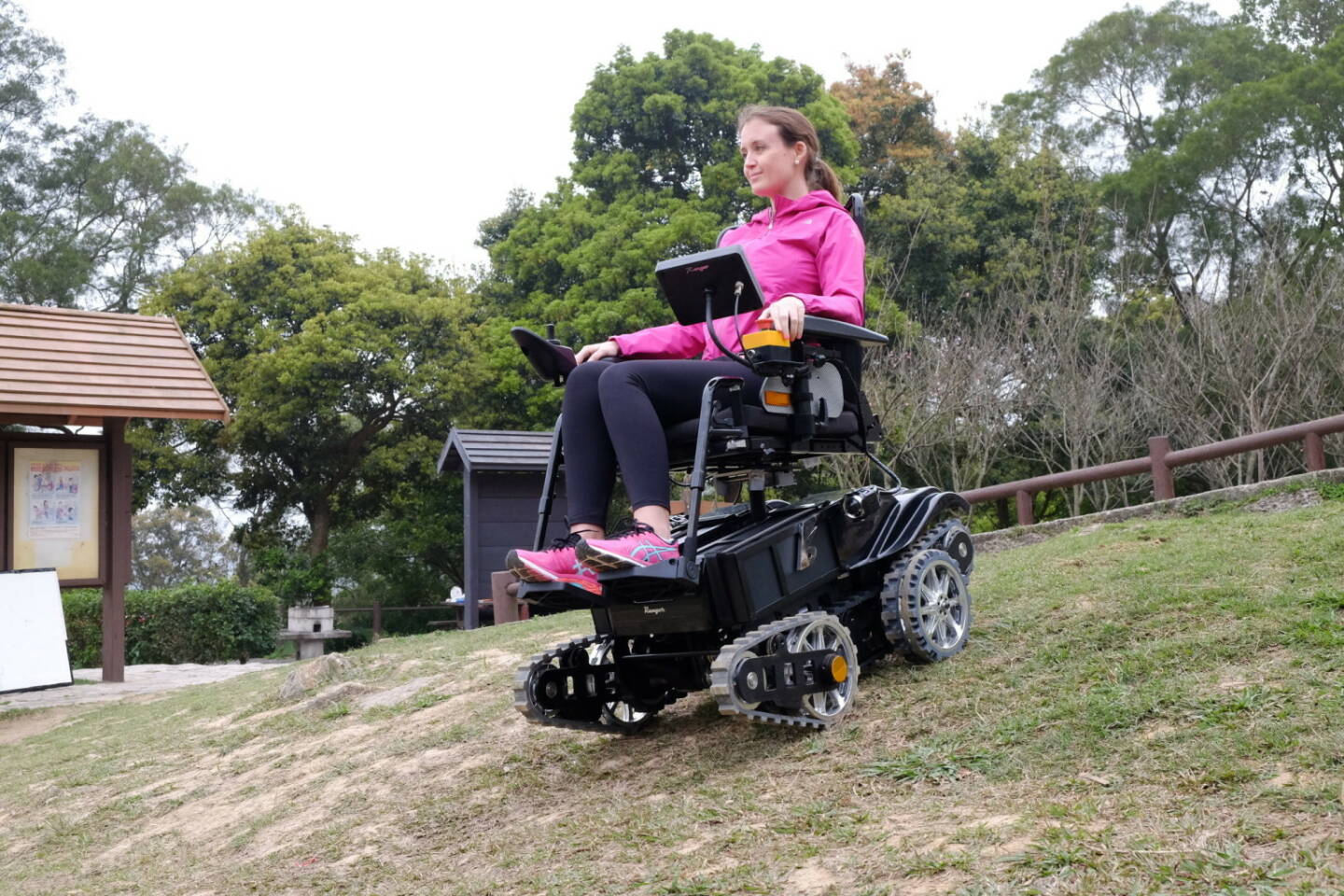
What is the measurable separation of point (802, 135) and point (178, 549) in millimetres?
35721

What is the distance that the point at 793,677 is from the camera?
3646 millimetres

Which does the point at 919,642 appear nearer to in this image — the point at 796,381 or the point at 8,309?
the point at 796,381

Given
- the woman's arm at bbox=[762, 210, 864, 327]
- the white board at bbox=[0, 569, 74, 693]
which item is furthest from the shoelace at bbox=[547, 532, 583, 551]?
the white board at bbox=[0, 569, 74, 693]

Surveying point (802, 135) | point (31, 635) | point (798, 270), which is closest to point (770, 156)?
point (802, 135)

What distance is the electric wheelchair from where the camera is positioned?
354 cm

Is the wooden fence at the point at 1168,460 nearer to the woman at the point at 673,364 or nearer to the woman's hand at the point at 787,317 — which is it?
the woman at the point at 673,364

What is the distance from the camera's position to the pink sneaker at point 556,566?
3.46 meters

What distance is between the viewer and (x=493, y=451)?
14281 millimetres

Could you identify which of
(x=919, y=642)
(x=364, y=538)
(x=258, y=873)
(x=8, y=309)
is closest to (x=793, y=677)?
(x=919, y=642)

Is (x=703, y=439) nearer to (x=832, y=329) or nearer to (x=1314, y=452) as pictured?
(x=832, y=329)

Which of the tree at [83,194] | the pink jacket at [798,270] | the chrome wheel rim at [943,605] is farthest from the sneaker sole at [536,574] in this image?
the tree at [83,194]

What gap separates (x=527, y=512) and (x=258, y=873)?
10.9 meters

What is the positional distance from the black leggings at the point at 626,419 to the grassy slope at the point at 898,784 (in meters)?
0.89

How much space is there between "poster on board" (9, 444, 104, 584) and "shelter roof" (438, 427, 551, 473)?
155 inches
